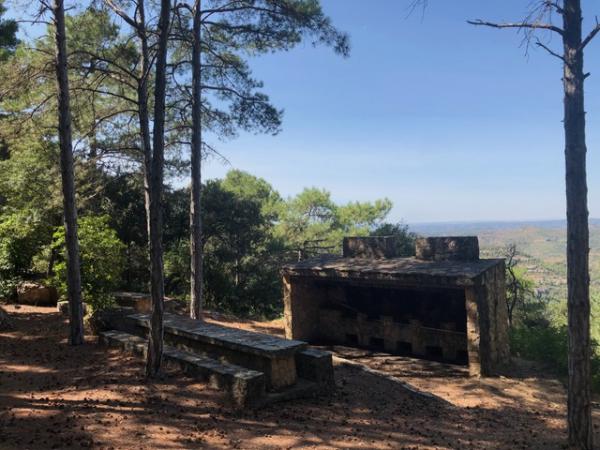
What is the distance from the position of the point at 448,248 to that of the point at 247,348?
23.0 ft

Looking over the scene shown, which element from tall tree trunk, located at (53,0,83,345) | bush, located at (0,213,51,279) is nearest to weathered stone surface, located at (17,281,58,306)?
bush, located at (0,213,51,279)

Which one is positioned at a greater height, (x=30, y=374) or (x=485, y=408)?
(x=30, y=374)

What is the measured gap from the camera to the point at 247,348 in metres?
7.14

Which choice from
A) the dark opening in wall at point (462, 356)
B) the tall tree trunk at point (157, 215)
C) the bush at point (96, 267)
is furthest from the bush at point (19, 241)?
the dark opening in wall at point (462, 356)

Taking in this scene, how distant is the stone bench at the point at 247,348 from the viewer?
7.01 m

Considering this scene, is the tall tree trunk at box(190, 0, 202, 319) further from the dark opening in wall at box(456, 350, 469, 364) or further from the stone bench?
the dark opening in wall at box(456, 350, 469, 364)

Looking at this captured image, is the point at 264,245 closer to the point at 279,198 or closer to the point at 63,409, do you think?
the point at 63,409

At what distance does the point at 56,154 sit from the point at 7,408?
1136 cm

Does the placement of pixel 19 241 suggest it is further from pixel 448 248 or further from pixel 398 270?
pixel 448 248

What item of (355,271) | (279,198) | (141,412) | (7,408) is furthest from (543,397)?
(279,198)

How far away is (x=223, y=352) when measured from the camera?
305 inches

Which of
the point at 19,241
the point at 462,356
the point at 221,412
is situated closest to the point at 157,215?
the point at 221,412

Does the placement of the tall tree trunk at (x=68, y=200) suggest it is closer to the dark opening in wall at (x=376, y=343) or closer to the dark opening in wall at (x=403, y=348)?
the dark opening in wall at (x=376, y=343)

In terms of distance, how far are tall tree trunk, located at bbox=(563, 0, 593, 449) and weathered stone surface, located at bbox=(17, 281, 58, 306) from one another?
13.7 m
